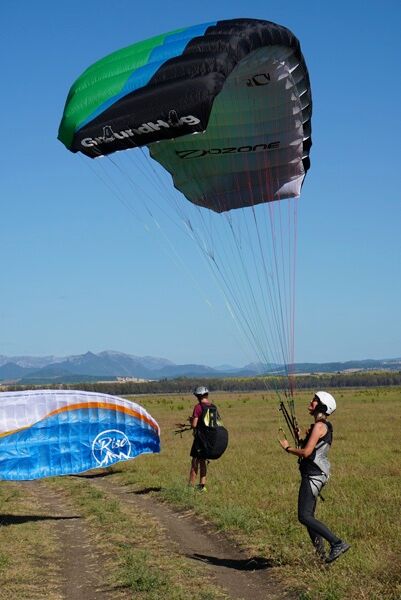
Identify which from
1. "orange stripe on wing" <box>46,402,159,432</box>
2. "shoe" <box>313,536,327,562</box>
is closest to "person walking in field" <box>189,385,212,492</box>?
"orange stripe on wing" <box>46,402,159,432</box>

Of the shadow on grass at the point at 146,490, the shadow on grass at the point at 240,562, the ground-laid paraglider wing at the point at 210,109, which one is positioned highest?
the ground-laid paraglider wing at the point at 210,109

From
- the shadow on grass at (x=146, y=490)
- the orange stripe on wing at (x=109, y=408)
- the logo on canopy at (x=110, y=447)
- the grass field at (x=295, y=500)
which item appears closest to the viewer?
the grass field at (x=295, y=500)

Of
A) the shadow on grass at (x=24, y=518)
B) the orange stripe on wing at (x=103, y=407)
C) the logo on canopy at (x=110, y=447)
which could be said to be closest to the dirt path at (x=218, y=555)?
the shadow on grass at (x=24, y=518)

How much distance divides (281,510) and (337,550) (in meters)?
3.59

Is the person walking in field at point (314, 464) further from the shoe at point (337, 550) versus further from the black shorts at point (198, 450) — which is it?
the black shorts at point (198, 450)

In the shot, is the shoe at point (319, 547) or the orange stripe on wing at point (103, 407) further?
the orange stripe on wing at point (103, 407)

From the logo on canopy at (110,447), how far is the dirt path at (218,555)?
1782 millimetres

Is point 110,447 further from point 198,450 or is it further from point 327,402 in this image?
point 327,402

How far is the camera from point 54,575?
28.3 feet

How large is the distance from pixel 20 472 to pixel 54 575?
5.29 metres

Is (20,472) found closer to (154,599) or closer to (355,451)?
(154,599)

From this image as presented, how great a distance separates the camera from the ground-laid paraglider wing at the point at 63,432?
13688 mm

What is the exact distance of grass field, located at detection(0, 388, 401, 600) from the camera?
302 inches

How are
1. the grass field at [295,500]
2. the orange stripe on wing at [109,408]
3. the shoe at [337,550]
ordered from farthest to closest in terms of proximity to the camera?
the orange stripe on wing at [109,408] → the shoe at [337,550] → the grass field at [295,500]
